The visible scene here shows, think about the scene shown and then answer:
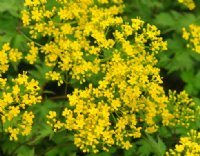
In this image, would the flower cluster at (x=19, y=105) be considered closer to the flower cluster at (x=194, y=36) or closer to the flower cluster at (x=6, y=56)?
the flower cluster at (x=6, y=56)

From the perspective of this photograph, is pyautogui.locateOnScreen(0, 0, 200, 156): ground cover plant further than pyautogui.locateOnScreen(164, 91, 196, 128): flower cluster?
No

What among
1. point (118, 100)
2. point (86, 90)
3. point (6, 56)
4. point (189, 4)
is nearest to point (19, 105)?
point (6, 56)

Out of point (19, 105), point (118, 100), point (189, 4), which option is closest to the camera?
point (19, 105)

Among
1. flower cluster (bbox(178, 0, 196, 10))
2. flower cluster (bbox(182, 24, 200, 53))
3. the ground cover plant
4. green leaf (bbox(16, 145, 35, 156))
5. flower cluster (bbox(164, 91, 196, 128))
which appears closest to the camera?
the ground cover plant

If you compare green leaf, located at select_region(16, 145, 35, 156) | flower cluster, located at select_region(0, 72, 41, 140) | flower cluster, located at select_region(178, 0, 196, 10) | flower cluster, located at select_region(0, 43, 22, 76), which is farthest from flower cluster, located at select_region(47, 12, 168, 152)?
flower cluster, located at select_region(178, 0, 196, 10)

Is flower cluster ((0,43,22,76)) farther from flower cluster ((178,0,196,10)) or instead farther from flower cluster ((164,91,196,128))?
flower cluster ((178,0,196,10))

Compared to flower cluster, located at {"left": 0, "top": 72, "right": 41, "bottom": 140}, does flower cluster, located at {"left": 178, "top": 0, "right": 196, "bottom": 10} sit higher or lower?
higher

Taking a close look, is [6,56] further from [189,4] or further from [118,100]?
[189,4]

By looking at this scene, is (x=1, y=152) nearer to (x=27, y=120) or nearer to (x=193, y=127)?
(x=27, y=120)

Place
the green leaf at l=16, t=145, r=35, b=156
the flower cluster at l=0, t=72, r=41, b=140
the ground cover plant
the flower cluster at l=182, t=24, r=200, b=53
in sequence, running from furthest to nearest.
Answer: the flower cluster at l=182, t=24, r=200, b=53
the green leaf at l=16, t=145, r=35, b=156
the ground cover plant
the flower cluster at l=0, t=72, r=41, b=140
